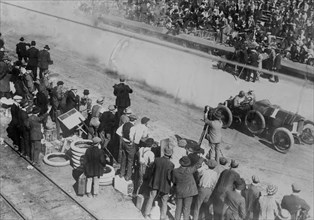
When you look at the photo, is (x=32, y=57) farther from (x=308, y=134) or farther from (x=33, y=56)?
(x=308, y=134)

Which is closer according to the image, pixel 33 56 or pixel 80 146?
pixel 80 146

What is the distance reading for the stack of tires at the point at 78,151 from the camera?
1119 centimetres

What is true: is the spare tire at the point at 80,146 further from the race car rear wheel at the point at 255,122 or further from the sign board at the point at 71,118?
the race car rear wheel at the point at 255,122

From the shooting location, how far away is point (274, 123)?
13102 mm

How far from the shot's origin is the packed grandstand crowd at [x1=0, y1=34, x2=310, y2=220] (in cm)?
834

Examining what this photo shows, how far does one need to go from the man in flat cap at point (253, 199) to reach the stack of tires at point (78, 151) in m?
4.48

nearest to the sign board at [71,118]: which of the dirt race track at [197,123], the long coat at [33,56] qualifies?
the dirt race track at [197,123]

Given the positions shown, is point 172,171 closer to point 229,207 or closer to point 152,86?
point 229,207

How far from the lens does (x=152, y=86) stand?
1822cm

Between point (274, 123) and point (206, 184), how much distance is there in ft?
16.6

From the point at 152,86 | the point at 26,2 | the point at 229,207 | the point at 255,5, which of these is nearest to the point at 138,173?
the point at 229,207

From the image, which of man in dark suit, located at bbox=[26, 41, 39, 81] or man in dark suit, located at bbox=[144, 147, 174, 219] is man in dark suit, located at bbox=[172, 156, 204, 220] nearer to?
man in dark suit, located at bbox=[144, 147, 174, 219]

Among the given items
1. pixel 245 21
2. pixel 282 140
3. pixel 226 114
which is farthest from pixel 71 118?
pixel 245 21

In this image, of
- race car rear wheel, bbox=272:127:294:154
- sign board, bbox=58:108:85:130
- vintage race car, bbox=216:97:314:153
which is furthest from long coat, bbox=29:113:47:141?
race car rear wheel, bbox=272:127:294:154
